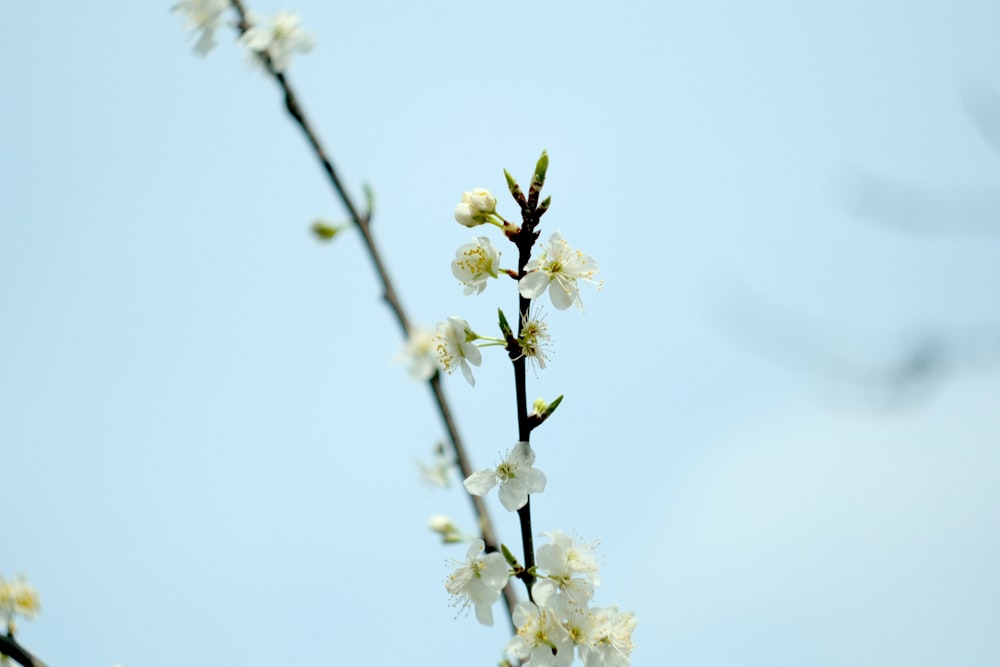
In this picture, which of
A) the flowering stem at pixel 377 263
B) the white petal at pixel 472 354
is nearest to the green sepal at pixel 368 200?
the flowering stem at pixel 377 263

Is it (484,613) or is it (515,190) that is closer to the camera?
(515,190)

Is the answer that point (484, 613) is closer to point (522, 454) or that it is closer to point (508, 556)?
point (508, 556)

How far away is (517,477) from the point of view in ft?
5.50

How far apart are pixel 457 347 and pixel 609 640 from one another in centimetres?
66

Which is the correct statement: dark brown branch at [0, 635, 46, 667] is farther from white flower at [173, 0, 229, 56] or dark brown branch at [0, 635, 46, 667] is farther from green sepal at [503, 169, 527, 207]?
white flower at [173, 0, 229, 56]

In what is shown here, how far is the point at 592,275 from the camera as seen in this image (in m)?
1.83

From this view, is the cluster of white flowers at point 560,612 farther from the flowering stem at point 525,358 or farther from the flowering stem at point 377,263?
the flowering stem at point 377,263

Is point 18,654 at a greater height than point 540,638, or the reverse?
point 540,638

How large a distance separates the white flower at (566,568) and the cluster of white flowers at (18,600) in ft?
4.45

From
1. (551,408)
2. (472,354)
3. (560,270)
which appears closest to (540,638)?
(551,408)

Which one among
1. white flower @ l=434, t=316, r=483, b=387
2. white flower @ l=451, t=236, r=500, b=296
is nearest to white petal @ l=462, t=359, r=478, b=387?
white flower @ l=434, t=316, r=483, b=387

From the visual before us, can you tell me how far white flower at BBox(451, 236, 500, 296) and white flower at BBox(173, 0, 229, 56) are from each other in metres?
1.59

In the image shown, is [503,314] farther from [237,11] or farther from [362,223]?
[237,11]

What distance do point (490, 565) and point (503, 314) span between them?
0.50 meters
